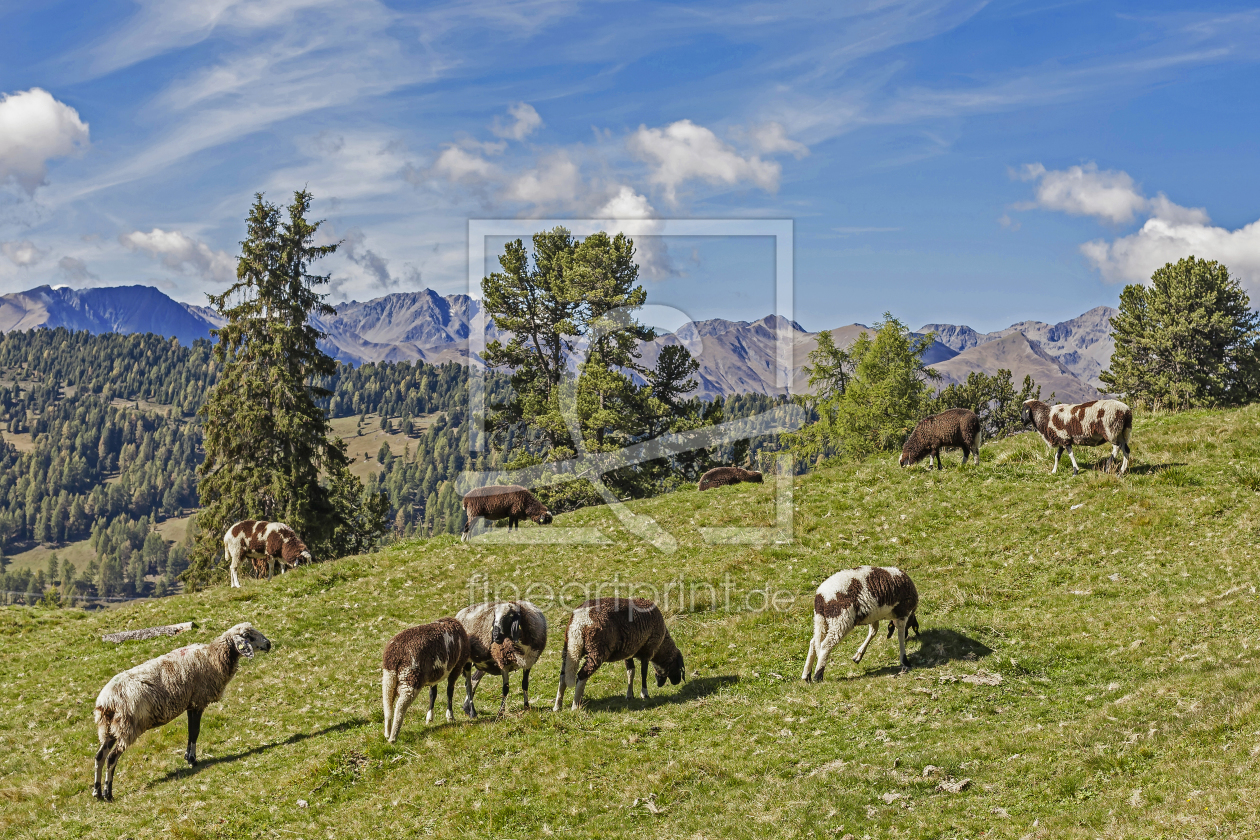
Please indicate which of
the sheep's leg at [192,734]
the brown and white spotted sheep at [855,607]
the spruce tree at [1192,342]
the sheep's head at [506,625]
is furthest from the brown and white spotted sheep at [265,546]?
the spruce tree at [1192,342]

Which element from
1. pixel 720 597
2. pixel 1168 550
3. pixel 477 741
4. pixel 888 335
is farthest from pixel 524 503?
pixel 888 335

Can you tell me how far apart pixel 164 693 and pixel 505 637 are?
7.10m

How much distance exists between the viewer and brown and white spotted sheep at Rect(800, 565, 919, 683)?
1789 centimetres

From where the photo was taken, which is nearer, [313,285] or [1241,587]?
[1241,587]

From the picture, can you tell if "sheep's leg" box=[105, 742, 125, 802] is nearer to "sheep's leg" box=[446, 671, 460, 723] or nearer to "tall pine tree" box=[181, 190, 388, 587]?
"sheep's leg" box=[446, 671, 460, 723]

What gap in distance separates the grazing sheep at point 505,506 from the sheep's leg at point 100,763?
21.0m

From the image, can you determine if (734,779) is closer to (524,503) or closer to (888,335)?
(524,503)

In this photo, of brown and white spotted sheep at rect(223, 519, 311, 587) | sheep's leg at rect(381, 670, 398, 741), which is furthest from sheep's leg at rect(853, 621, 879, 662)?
brown and white spotted sheep at rect(223, 519, 311, 587)

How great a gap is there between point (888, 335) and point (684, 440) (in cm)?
2254

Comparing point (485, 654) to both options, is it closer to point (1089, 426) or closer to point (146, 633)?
point (146, 633)

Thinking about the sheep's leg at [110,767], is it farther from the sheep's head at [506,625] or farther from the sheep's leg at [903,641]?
the sheep's leg at [903,641]

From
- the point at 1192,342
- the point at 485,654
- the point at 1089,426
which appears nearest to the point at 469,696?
the point at 485,654

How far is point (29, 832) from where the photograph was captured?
14.5 metres

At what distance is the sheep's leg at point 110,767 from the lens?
15.7 meters
